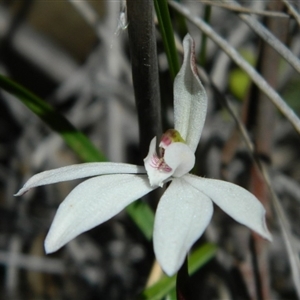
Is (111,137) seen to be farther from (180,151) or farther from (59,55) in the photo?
(180,151)

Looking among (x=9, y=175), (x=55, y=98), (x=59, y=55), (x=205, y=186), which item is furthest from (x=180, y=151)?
(x=59, y=55)

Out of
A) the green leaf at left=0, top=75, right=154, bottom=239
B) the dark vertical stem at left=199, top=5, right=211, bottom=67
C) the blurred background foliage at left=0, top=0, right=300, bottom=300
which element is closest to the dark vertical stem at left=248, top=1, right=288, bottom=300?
the blurred background foliage at left=0, top=0, right=300, bottom=300

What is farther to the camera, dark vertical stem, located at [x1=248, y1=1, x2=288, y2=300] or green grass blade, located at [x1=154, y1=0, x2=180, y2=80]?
dark vertical stem, located at [x1=248, y1=1, x2=288, y2=300]

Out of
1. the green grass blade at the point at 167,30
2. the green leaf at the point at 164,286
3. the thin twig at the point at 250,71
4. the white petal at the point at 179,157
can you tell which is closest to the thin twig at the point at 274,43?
the thin twig at the point at 250,71

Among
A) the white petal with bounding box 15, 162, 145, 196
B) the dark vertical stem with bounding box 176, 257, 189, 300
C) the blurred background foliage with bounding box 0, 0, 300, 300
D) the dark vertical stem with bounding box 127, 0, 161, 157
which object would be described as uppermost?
the dark vertical stem with bounding box 127, 0, 161, 157

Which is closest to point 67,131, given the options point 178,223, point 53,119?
point 53,119

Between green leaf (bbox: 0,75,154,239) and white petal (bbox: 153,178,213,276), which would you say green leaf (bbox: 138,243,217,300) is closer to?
green leaf (bbox: 0,75,154,239)

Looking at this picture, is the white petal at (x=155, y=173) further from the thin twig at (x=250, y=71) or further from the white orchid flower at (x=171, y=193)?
the thin twig at (x=250, y=71)

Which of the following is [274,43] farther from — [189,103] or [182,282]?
[182,282]
